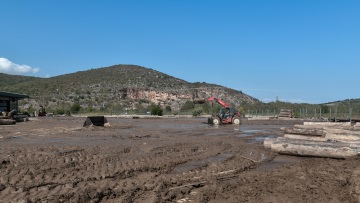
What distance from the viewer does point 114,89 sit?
303ft

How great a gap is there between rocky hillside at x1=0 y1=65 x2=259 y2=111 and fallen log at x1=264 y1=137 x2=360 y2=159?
6669cm

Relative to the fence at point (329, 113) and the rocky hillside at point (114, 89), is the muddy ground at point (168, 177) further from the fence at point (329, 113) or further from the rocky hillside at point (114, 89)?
the rocky hillside at point (114, 89)

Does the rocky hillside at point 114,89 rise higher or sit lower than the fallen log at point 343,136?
higher

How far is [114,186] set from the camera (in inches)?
259

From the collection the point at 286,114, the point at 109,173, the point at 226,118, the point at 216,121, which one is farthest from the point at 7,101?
the point at 109,173

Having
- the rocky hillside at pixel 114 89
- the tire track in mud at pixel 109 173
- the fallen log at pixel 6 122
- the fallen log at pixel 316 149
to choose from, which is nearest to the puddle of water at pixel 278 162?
the fallen log at pixel 316 149

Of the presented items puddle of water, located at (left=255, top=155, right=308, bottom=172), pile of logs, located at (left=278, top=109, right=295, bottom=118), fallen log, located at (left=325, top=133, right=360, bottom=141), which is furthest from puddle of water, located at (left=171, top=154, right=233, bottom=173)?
pile of logs, located at (left=278, top=109, right=295, bottom=118)

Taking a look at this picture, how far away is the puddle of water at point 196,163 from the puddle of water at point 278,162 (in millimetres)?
1298

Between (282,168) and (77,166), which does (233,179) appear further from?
(77,166)

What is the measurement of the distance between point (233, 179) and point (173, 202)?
2262mm

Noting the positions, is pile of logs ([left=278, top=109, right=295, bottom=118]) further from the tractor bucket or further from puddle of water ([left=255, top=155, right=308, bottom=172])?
puddle of water ([left=255, top=155, right=308, bottom=172])

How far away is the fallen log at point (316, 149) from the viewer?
10538mm

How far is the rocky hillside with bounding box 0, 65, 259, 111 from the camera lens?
82000 millimetres

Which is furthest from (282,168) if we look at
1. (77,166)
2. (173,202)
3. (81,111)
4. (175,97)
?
(175,97)
